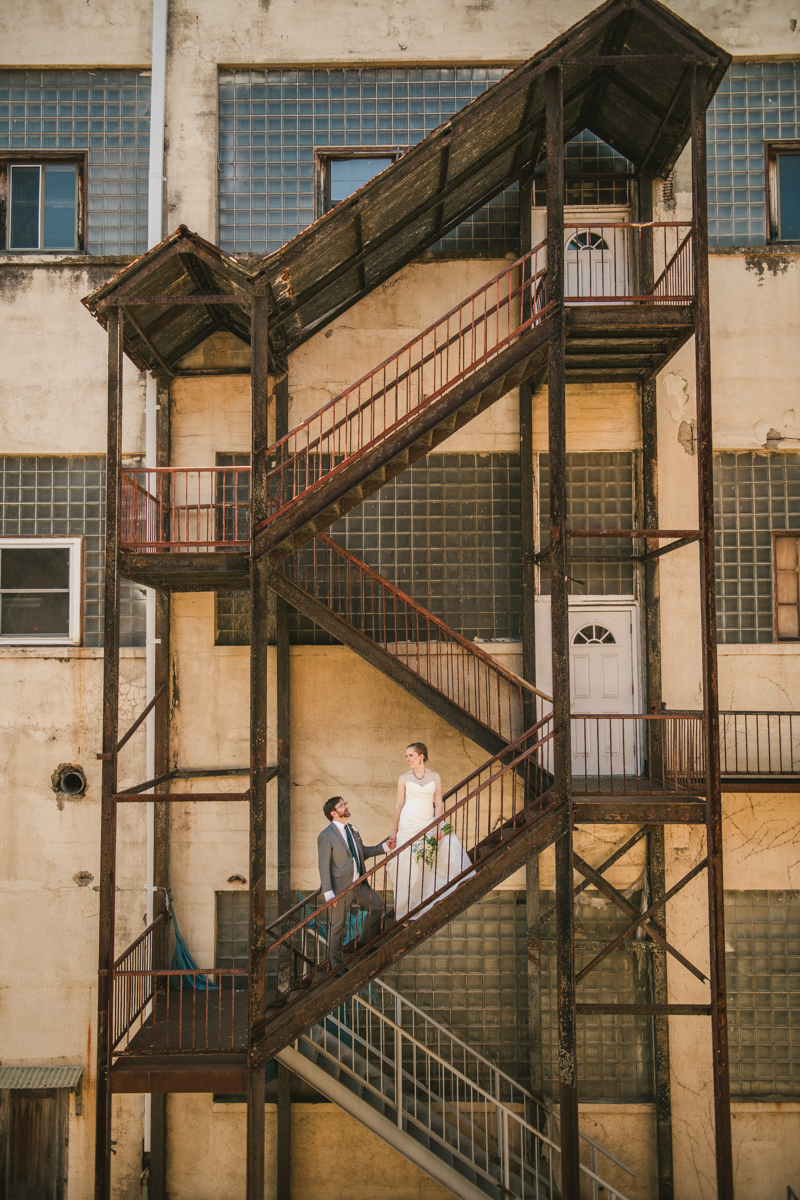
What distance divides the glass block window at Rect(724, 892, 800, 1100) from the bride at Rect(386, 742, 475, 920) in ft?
12.8

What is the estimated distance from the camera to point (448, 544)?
31.7 ft

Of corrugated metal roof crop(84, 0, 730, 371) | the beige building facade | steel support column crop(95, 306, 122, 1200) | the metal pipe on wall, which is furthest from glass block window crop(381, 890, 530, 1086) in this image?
corrugated metal roof crop(84, 0, 730, 371)

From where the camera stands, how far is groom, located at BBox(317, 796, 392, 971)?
24.6 feet

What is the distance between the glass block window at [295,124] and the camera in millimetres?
9906

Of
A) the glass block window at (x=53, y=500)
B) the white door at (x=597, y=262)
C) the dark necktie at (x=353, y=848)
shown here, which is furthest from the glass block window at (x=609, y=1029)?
the white door at (x=597, y=262)

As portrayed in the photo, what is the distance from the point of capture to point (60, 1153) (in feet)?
29.8

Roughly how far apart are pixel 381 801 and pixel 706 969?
407 centimetres

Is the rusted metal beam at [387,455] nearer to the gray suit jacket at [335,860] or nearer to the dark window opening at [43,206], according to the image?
the gray suit jacket at [335,860]

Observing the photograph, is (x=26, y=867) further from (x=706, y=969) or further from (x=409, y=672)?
(x=706, y=969)

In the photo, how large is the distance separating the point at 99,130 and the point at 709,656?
31.0 feet

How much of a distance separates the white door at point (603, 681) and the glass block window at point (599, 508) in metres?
0.37

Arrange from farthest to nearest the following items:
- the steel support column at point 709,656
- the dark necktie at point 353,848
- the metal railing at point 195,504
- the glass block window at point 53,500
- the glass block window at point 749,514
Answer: the glass block window at point 53,500 < the glass block window at point 749,514 < the metal railing at point 195,504 < the dark necktie at point 353,848 < the steel support column at point 709,656

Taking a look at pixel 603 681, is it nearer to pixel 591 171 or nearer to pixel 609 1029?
pixel 609 1029

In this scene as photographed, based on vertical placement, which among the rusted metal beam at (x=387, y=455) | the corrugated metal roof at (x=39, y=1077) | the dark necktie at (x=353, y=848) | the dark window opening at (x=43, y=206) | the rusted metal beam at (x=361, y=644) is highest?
the dark window opening at (x=43, y=206)
